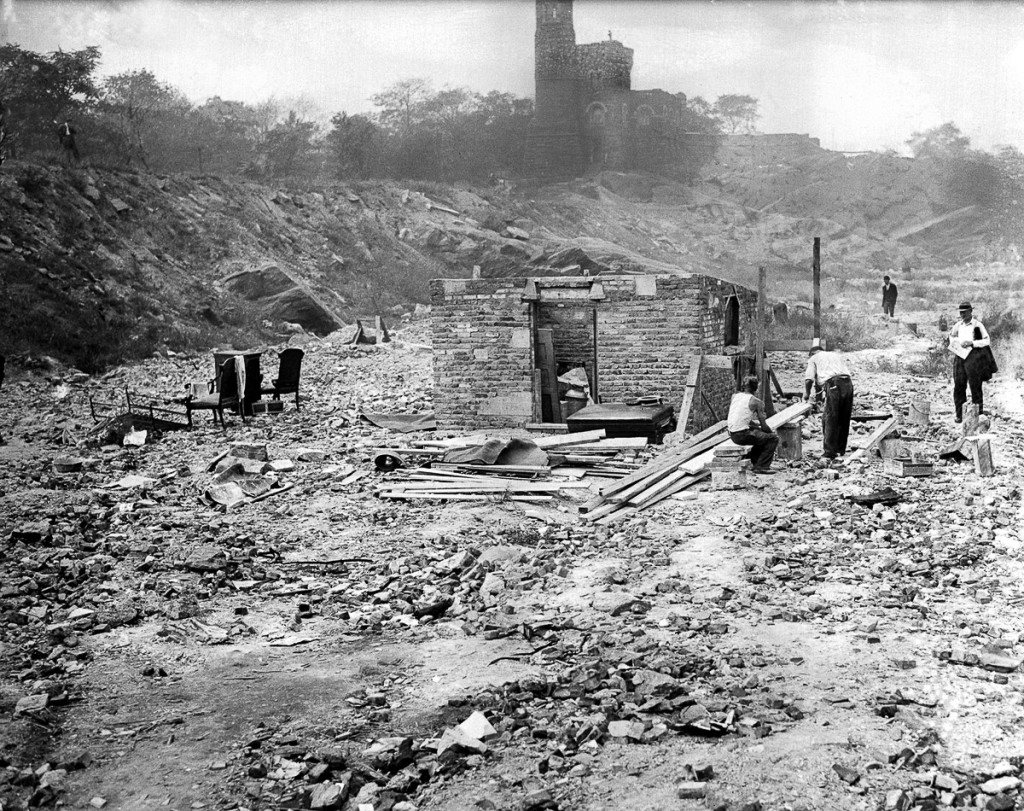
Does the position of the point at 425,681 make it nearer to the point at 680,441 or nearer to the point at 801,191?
the point at 680,441

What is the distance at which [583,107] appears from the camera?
57.3 metres

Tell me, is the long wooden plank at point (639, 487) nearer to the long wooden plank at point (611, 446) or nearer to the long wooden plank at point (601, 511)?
the long wooden plank at point (601, 511)

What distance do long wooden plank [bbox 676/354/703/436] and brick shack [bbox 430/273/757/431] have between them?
35cm

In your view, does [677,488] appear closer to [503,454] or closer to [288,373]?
[503,454]

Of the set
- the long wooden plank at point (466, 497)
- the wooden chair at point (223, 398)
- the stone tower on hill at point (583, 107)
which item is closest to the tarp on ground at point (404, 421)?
the wooden chair at point (223, 398)

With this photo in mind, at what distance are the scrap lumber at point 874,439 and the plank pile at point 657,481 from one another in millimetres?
764

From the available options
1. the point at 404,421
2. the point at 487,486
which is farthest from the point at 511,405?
the point at 487,486

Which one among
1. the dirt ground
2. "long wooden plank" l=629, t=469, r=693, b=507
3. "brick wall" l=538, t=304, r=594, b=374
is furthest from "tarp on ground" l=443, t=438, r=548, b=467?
"brick wall" l=538, t=304, r=594, b=374

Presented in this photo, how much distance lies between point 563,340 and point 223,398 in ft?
16.2

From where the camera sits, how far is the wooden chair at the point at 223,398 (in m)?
13.8

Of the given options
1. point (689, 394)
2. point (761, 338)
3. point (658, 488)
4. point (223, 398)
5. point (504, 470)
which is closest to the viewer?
point (658, 488)

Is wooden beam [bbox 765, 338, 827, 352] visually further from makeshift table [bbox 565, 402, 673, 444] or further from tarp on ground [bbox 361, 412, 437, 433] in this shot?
tarp on ground [bbox 361, 412, 437, 433]

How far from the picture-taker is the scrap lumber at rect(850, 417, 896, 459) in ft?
33.5

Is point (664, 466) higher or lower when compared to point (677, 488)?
higher
